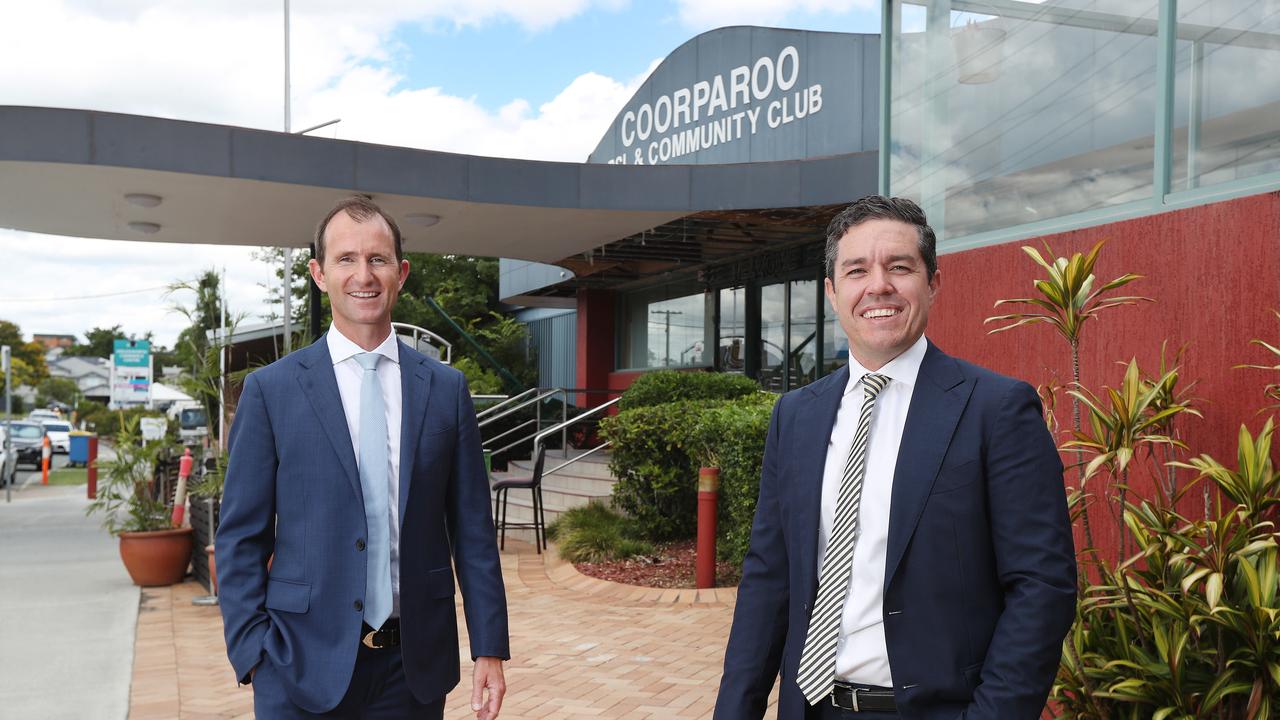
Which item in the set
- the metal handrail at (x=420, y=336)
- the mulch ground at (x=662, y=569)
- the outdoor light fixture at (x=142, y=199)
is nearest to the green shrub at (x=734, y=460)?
the mulch ground at (x=662, y=569)

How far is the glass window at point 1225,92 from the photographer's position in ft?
12.8

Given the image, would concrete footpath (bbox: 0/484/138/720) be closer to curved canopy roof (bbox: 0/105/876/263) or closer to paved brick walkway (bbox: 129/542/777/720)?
paved brick walkway (bbox: 129/542/777/720)

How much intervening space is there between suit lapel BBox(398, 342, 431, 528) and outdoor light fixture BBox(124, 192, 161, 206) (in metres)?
8.64

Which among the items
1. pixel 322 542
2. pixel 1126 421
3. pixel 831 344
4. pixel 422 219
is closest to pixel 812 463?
pixel 322 542

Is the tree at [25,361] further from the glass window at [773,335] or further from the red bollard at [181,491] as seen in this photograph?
the red bollard at [181,491]

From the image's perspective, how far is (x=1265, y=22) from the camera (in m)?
3.94

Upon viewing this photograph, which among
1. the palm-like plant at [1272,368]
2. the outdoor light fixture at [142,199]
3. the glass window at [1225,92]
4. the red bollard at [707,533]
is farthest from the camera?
the outdoor light fixture at [142,199]

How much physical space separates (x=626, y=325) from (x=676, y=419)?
940 centimetres

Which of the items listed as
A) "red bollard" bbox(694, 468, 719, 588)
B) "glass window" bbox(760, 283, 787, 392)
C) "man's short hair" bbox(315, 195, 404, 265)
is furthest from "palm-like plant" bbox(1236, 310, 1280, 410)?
"glass window" bbox(760, 283, 787, 392)

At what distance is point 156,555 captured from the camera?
8898 millimetres

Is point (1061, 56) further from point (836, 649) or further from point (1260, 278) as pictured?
point (836, 649)

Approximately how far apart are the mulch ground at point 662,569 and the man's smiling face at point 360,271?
5.97 m

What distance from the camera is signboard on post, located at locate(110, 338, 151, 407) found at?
66.1 feet

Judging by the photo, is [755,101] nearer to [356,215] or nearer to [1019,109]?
[1019,109]
